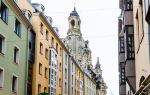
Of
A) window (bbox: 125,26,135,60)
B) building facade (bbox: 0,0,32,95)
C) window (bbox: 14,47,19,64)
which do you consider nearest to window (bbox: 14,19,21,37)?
building facade (bbox: 0,0,32,95)

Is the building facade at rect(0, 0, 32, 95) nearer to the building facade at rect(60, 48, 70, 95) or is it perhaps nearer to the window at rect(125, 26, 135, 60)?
the window at rect(125, 26, 135, 60)

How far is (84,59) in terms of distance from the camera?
11325cm

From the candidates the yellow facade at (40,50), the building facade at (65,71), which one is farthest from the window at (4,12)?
the building facade at (65,71)

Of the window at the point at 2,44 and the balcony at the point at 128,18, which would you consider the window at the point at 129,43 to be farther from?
the window at the point at 2,44

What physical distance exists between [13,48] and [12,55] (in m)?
0.76

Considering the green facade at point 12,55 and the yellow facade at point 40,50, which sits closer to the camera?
the green facade at point 12,55

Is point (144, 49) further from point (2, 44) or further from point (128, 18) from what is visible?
point (2, 44)

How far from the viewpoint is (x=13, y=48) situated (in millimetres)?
32969

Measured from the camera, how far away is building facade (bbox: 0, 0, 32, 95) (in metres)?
30.2

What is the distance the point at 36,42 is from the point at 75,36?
68171 mm

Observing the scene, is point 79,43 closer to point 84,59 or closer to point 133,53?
point 84,59

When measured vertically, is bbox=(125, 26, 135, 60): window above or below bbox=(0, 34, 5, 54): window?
below

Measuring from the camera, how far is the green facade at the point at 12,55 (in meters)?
30.4

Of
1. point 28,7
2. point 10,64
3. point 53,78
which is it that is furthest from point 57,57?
point 10,64
